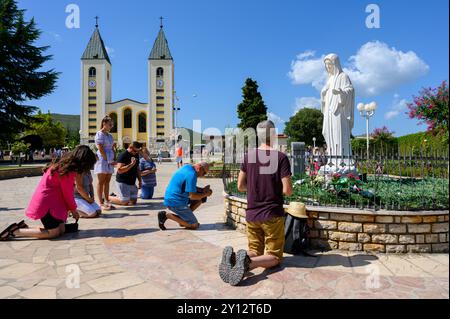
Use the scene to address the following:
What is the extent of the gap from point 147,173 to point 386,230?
650cm

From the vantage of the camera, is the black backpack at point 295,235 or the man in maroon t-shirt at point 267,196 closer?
the man in maroon t-shirt at point 267,196

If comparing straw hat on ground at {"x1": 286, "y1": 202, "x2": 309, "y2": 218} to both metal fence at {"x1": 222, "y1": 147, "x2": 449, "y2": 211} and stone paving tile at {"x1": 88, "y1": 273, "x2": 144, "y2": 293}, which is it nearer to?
metal fence at {"x1": 222, "y1": 147, "x2": 449, "y2": 211}

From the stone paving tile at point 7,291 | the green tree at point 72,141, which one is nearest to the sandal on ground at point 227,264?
the stone paving tile at point 7,291

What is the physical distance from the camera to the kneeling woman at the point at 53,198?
4645 millimetres

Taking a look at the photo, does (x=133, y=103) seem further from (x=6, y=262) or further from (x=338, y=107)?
(x=6, y=262)

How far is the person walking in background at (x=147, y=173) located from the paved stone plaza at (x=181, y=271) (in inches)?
146

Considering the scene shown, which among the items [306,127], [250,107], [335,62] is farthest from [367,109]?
[306,127]

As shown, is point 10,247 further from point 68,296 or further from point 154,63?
point 154,63

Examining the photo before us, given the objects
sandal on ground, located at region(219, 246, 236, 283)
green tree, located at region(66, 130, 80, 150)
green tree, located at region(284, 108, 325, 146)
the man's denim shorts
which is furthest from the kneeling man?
green tree, located at region(284, 108, 325, 146)

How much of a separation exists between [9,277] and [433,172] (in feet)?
18.9

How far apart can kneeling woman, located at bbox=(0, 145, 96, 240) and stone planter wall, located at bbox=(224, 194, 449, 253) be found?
3832 mm

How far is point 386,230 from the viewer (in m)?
4.02

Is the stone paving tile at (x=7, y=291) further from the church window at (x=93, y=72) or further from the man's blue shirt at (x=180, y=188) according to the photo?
the church window at (x=93, y=72)

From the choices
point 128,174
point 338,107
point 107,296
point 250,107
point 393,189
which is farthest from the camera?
point 250,107
